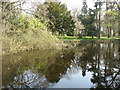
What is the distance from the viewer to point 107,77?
5254 mm

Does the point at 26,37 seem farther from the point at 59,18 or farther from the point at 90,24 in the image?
the point at 90,24

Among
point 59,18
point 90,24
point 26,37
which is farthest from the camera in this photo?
point 90,24

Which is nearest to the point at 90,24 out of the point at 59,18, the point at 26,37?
the point at 59,18

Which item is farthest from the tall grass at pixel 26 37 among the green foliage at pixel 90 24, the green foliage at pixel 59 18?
the green foliage at pixel 90 24

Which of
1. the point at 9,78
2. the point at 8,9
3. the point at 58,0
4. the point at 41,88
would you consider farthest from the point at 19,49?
the point at 58,0

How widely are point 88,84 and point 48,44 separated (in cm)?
854

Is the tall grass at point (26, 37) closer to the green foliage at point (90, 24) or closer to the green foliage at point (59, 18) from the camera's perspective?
the green foliage at point (59, 18)

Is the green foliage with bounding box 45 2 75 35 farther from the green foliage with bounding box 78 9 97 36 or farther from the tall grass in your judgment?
the tall grass

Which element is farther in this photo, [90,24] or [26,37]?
[90,24]

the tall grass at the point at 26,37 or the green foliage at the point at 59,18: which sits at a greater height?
the green foliage at the point at 59,18

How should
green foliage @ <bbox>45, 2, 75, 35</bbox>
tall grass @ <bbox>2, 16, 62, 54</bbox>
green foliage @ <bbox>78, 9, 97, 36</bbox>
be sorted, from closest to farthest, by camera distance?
tall grass @ <bbox>2, 16, 62, 54</bbox> < green foliage @ <bbox>45, 2, 75, 35</bbox> < green foliage @ <bbox>78, 9, 97, 36</bbox>

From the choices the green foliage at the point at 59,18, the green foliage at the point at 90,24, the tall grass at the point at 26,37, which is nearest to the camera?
the tall grass at the point at 26,37

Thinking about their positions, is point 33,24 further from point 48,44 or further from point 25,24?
point 48,44

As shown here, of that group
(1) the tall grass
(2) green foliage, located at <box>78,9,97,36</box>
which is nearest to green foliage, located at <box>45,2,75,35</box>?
(2) green foliage, located at <box>78,9,97,36</box>
